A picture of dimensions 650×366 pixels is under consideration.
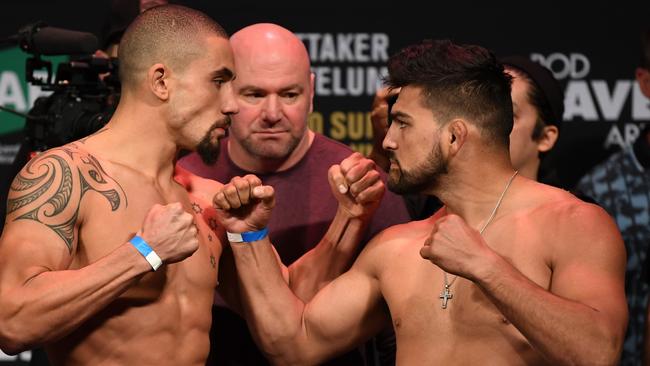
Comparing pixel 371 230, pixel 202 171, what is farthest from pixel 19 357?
pixel 371 230

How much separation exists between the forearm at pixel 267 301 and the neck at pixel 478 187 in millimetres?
453

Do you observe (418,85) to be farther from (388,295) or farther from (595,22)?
(595,22)

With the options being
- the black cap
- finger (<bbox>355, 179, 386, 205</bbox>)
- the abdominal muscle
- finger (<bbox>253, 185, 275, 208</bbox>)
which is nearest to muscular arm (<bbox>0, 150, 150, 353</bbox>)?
the abdominal muscle

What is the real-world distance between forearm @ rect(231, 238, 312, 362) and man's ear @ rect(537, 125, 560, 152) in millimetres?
1065

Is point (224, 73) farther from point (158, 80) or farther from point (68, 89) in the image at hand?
point (68, 89)

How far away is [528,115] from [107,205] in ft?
4.98

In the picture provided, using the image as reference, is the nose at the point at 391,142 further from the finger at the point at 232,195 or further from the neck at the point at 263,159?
the neck at the point at 263,159

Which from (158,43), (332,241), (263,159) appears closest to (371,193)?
(332,241)

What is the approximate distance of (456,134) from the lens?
2.54 metres

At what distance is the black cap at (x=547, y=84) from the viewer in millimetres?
3502

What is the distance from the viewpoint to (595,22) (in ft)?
12.7

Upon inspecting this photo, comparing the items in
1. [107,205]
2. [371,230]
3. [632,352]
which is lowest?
[632,352]

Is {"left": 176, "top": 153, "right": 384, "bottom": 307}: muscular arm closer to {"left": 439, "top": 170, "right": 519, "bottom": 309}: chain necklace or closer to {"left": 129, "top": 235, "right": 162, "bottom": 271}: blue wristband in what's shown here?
{"left": 439, "top": 170, "right": 519, "bottom": 309}: chain necklace

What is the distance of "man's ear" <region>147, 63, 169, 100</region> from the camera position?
254 cm
